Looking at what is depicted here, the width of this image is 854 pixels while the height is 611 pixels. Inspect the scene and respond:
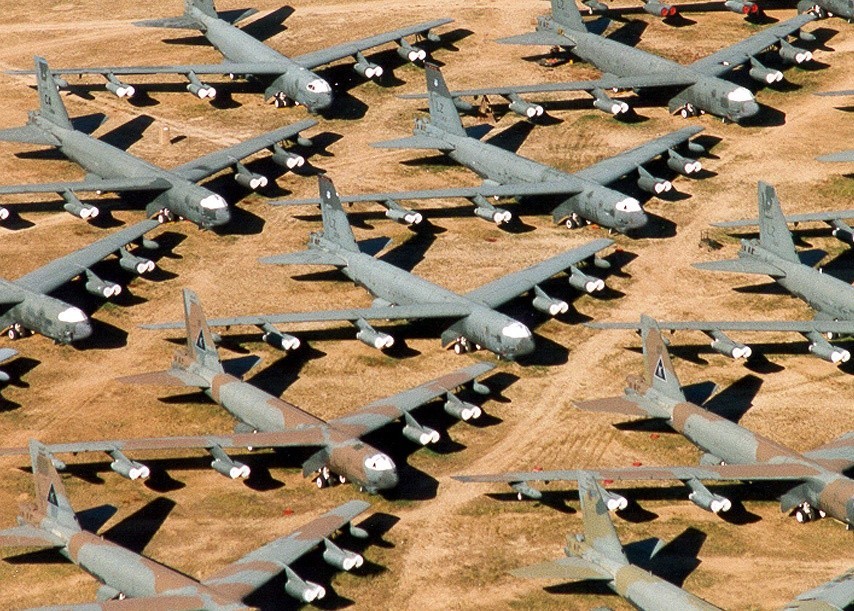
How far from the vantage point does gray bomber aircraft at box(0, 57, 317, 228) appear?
81625mm

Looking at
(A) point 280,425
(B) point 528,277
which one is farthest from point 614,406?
(A) point 280,425

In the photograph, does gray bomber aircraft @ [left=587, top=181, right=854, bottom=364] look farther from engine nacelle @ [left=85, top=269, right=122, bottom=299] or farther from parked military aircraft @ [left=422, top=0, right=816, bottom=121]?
engine nacelle @ [left=85, top=269, right=122, bottom=299]

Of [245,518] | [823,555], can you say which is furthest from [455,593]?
[823,555]

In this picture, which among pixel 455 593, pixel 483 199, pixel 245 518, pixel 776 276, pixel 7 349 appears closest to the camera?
pixel 455 593

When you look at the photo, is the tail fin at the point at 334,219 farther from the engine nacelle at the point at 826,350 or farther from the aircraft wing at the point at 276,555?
the engine nacelle at the point at 826,350

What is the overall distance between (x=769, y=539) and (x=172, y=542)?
82.1ft

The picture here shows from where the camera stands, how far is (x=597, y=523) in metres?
54.9

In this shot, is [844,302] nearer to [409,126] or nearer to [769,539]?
[769,539]

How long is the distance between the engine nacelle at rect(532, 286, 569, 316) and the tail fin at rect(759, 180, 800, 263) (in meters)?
11.6

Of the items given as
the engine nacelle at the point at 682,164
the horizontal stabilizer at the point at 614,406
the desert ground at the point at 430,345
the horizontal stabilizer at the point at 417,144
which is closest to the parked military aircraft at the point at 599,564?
the desert ground at the point at 430,345

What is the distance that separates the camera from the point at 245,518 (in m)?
60.8

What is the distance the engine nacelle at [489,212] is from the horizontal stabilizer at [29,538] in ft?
114

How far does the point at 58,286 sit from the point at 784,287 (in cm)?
3848

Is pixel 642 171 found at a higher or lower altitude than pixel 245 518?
higher
